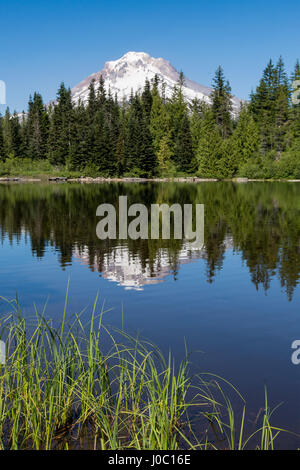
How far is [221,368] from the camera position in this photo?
847cm

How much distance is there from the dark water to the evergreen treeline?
75462mm

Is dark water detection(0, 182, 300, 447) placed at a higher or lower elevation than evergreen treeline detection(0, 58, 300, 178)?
lower

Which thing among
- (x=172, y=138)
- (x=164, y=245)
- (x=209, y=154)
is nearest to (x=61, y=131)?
(x=172, y=138)

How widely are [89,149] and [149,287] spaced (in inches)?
3843

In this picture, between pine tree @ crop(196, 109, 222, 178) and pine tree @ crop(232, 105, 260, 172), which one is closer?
pine tree @ crop(232, 105, 260, 172)

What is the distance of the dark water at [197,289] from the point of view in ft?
28.6

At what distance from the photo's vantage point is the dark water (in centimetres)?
873

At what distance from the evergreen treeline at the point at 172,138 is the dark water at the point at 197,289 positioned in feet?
248

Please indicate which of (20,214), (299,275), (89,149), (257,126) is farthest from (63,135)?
(299,275)

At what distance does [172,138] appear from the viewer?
399ft

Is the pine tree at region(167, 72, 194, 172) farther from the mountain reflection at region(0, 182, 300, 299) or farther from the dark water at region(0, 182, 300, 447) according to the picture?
the dark water at region(0, 182, 300, 447)

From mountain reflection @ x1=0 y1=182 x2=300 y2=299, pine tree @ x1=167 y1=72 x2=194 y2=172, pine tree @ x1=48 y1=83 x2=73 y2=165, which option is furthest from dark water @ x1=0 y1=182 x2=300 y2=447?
pine tree @ x1=48 y1=83 x2=73 y2=165

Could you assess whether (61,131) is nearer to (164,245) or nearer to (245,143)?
(245,143)
